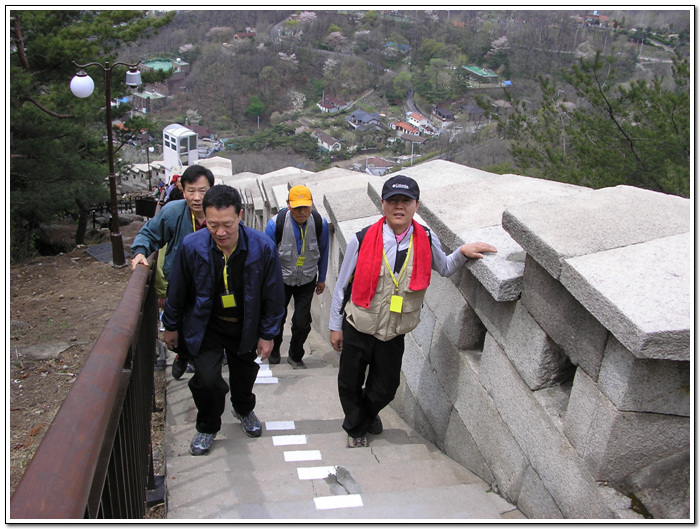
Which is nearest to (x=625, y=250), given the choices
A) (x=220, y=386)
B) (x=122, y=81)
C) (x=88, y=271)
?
(x=220, y=386)

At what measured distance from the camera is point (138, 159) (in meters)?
56.2

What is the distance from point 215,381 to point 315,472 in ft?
2.33

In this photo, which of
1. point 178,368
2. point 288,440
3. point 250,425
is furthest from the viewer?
point 178,368

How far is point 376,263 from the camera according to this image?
3184mm

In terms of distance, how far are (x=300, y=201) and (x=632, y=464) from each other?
2.96 metres

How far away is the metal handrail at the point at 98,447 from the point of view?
1.09 meters

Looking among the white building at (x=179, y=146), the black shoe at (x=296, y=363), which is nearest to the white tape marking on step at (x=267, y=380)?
the black shoe at (x=296, y=363)

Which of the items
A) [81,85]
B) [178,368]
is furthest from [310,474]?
[81,85]

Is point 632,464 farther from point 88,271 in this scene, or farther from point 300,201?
point 88,271

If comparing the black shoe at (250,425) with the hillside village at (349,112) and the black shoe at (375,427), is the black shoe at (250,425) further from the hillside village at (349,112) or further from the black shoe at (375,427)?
the hillside village at (349,112)

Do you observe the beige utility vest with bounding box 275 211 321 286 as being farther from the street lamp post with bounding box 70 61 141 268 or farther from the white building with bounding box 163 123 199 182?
the white building with bounding box 163 123 199 182

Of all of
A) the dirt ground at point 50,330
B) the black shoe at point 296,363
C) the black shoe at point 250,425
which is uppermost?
the black shoe at point 250,425

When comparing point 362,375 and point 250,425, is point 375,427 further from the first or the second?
point 250,425

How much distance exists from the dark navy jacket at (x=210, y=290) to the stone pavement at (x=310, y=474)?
0.64 m
